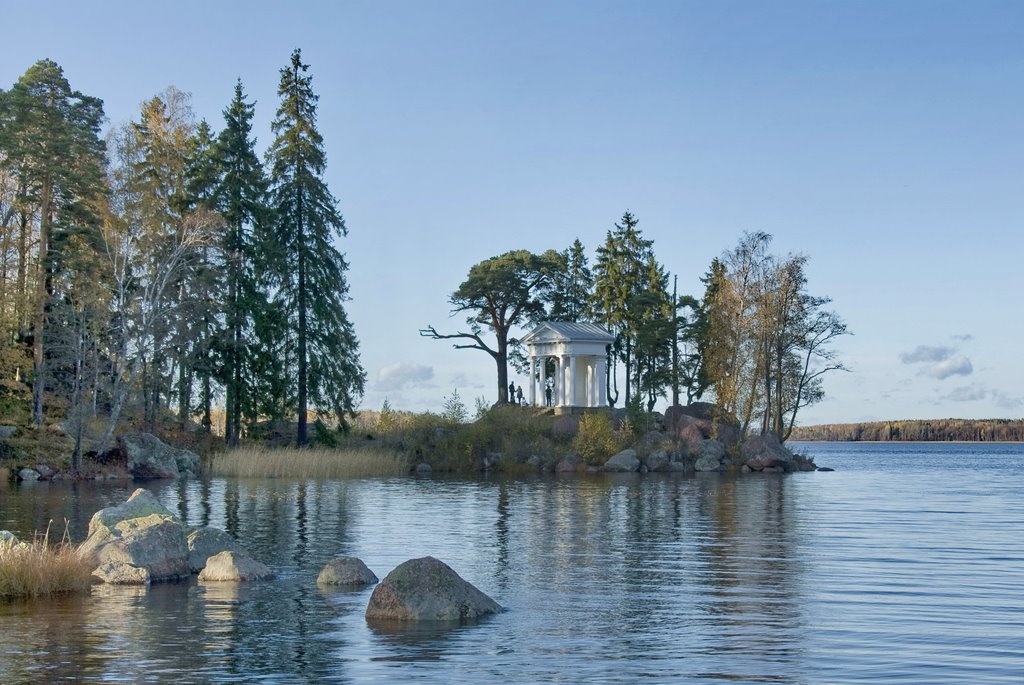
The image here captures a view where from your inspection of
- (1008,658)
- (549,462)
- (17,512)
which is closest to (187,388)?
(549,462)

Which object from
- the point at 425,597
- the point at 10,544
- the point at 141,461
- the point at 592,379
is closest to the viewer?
the point at 425,597

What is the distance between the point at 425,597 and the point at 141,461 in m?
33.5

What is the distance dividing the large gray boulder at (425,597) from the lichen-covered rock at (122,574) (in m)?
4.51

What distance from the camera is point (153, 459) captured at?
145 feet

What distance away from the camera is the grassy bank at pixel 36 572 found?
14.7m

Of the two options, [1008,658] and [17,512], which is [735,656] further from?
[17,512]

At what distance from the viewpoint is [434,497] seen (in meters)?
35.4

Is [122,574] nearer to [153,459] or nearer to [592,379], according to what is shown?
[153,459]

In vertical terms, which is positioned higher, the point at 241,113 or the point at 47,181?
the point at 241,113

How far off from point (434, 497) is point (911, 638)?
2427 centimetres

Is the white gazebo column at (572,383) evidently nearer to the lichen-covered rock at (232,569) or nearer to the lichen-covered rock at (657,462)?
the lichen-covered rock at (657,462)

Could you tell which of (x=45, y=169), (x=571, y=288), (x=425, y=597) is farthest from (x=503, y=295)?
(x=425, y=597)

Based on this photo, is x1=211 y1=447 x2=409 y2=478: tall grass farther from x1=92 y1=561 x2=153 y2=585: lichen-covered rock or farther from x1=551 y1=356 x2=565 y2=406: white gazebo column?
x1=92 y1=561 x2=153 y2=585: lichen-covered rock

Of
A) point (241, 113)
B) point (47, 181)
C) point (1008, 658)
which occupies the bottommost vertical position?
point (1008, 658)
